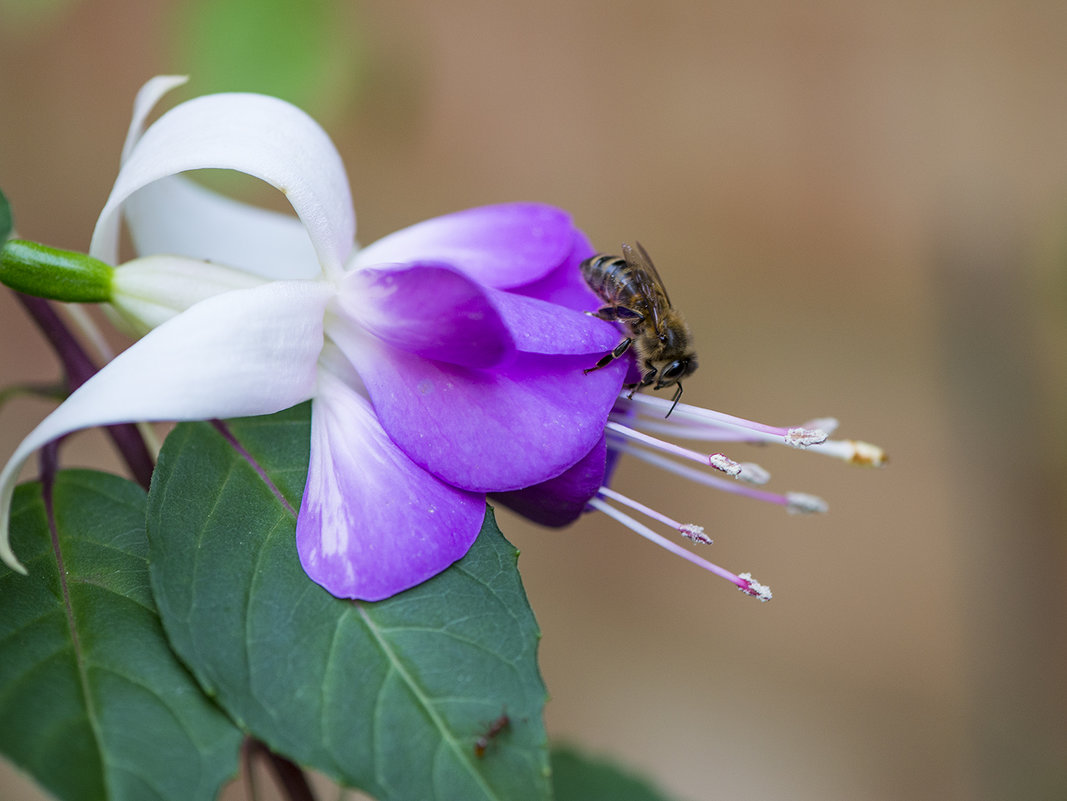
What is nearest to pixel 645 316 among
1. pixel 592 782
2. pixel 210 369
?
pixel 210 369

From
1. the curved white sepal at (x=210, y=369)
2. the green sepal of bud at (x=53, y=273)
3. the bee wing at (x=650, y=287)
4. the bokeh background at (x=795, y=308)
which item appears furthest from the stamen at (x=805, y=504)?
the bokeh background at (x=795, y=308)

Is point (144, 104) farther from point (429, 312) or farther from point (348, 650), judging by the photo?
point (348, 650)

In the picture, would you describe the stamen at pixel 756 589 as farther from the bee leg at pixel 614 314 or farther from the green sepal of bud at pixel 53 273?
the green sepal of bud at pixel 53 273

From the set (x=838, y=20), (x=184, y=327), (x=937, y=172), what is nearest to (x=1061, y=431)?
(x=937, y=172)

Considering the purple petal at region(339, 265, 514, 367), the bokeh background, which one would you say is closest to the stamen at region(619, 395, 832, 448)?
the purple petal at region(339, 265, 514, 367)

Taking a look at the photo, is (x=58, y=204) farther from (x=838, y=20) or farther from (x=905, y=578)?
(x=905, y=578)

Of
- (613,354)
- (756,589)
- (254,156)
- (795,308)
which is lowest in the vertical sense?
(795,308)
